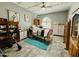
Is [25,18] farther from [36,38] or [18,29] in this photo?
[36,38]

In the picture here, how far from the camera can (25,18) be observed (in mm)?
2287

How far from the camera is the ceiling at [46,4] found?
2125mm

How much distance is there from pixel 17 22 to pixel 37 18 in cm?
48

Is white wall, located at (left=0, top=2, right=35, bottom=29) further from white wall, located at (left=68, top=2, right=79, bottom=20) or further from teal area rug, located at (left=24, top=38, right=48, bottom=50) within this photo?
white wall, located at (left=68, top=2, right=79, bottom=20)

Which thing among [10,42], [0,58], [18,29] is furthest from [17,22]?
[0,58]

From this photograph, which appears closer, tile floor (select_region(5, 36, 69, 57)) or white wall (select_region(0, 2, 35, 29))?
white wall (select_region(0, 2, 35, 29))

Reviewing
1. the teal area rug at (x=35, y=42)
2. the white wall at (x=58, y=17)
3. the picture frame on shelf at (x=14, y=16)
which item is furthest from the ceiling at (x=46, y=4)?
the teal area rug at (x=35, y=42)

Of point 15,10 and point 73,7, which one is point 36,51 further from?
point 73,7

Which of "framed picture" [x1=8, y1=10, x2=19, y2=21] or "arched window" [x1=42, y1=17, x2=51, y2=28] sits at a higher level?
"framed picture" [x1=8, y1=10, x2=19, y2=21]

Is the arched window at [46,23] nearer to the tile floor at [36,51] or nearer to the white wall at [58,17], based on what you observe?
the white wall at [58,17]

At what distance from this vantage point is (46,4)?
7.04 ft

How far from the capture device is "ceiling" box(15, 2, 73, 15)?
2125 millimetres

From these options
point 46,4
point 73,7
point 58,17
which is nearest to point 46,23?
point 58,17

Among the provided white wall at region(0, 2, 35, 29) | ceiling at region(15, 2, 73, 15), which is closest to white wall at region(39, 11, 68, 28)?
ceiling at region(15, 2, 73, 15)
